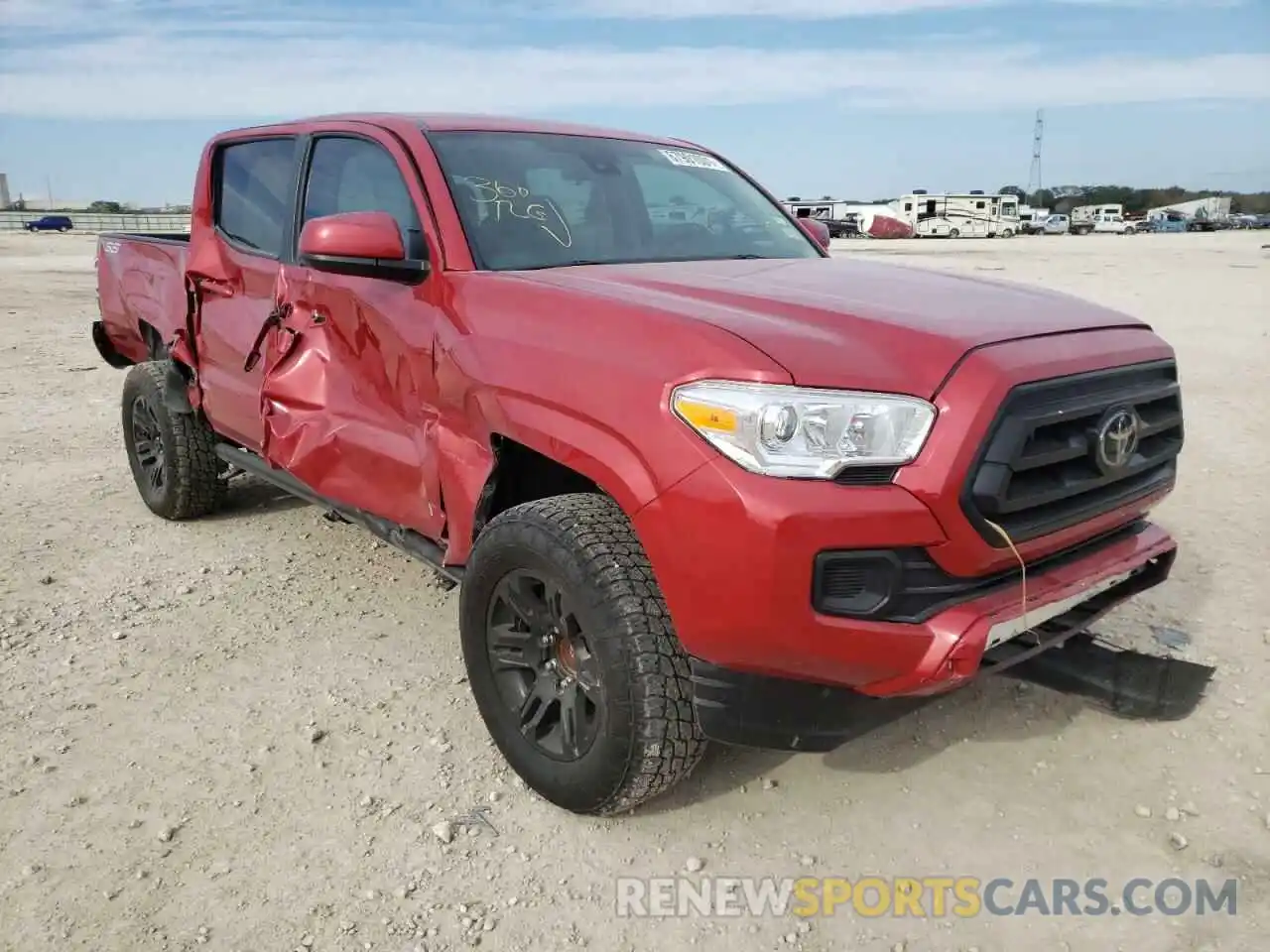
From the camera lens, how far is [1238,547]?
15.1 ft

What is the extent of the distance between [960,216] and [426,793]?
175 ft

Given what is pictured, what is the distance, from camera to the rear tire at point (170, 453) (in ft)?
16.0

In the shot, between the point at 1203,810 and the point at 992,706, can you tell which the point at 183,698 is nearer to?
the point at 992,706

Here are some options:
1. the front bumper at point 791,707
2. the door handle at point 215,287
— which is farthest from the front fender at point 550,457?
the door handle at point 215,287

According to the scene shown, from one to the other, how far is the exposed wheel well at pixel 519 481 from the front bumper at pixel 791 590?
0.59 m

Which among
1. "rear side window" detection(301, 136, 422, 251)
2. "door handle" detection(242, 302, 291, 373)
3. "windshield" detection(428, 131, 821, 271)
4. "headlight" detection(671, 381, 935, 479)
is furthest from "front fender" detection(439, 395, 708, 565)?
"door handle" detection(242, 302, 291, 373)

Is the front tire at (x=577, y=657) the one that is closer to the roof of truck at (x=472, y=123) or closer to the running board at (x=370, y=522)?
the running board at (x=370, y=522)

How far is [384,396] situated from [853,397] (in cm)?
169

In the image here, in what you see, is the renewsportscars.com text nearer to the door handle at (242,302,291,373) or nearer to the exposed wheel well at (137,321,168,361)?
the door handle at (242,302,291,373)

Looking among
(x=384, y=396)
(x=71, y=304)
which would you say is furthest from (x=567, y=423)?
(x=71, y=304)

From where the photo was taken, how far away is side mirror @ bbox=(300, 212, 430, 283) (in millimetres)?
2900

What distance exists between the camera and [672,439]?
87.8 inches

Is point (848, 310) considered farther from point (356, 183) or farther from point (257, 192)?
point (257, 192)

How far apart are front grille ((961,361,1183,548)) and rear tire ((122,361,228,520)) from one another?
13.0ft
